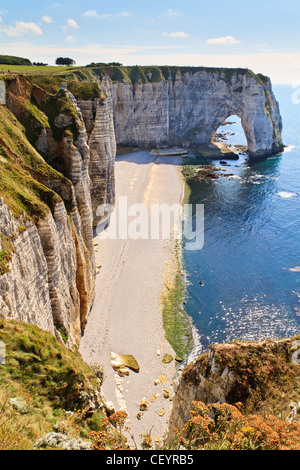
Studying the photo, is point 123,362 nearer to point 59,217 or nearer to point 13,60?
point 59,217

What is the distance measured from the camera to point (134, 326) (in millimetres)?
32594

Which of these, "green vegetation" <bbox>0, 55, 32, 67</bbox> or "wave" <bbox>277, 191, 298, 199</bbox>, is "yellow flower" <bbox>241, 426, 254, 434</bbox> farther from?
"green vegetation" <bbox>0, 55, 32, 67</bbox>

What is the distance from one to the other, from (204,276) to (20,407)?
33277mm

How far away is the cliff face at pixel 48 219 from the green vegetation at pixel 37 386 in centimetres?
173

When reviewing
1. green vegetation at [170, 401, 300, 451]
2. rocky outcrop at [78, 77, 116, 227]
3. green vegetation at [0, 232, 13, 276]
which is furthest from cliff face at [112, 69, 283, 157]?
→ green vegetation at [170, 401, 300, 451]

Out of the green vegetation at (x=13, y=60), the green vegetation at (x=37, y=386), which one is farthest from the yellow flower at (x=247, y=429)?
the green vegetation at (x=13, y=60)

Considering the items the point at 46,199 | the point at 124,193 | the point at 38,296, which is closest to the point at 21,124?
the point at 46,199

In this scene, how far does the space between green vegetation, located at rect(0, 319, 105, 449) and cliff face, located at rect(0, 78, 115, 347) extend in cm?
173

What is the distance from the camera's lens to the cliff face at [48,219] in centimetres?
1680

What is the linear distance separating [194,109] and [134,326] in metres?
82.6

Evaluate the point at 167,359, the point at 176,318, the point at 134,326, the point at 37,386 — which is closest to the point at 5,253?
the point at 37,386

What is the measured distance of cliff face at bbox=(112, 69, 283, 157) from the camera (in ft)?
290

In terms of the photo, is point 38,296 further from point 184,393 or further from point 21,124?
point 21,124

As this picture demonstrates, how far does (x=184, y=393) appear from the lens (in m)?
16.8
